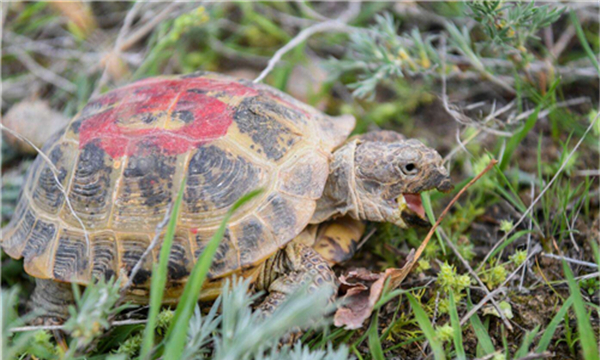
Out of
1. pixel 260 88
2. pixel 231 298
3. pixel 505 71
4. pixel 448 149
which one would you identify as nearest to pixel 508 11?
pixel 505 71

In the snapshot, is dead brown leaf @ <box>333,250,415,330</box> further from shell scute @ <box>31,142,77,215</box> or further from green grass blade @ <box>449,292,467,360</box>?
shell scute @ <box>31,142,77,215</box>

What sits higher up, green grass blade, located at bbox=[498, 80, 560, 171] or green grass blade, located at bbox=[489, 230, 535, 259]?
green grass blade, located at bbox=[498, 80, 560, 171]

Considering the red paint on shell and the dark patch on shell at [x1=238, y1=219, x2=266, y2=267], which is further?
the red paint on shell

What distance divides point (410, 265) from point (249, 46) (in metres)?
2.84

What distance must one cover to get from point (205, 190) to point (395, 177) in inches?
38.4

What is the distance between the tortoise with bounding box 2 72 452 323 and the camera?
232 centimetres

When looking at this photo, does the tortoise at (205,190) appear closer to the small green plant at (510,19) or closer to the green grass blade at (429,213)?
the green grass blade at (429,213)

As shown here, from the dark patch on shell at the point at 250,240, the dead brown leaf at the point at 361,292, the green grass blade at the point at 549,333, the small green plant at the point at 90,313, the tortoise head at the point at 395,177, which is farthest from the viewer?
the tortoise head at the point at 395,177

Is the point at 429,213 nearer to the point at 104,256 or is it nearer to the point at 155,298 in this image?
the point at 155,298

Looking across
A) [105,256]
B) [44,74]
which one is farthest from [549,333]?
[44,74]

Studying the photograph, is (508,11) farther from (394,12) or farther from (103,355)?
(103,355)

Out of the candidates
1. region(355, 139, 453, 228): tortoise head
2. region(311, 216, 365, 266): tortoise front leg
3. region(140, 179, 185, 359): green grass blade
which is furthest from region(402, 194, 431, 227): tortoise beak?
region(140, 179, 185, 359): green grass blade

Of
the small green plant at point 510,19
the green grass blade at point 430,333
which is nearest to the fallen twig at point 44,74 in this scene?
the small green plant at point 510,19

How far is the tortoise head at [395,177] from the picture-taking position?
2.50 metres
